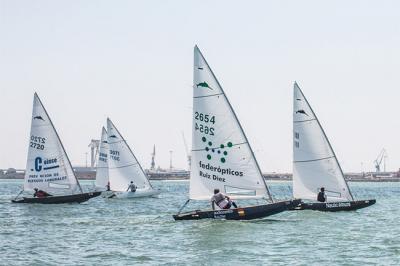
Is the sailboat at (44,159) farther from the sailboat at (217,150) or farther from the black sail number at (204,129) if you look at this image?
the black sail number at (204,129)

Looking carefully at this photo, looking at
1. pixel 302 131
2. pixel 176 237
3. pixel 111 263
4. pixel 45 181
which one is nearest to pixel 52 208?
pixel 45 181

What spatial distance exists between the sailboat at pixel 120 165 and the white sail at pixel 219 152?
35923mm

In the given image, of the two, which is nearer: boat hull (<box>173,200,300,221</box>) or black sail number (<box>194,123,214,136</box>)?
boat hull (<box>173,200,300,221</box>)

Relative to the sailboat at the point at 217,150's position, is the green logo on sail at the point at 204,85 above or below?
above

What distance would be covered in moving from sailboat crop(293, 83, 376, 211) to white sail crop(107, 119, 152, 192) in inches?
1084

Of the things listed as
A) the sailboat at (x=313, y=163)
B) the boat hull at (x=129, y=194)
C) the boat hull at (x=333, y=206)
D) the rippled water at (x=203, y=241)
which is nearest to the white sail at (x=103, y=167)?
the boat hull at (x=129, y=194)

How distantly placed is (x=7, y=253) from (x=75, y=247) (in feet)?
9.54

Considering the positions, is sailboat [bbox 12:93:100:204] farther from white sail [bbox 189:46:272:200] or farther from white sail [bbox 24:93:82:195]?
white sail [bbox 189:46:272:200]

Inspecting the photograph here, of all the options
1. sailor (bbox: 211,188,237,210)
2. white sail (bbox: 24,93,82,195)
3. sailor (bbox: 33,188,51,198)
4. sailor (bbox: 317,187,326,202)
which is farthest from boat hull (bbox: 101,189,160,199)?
sailor (bbox: 211,188,237,210)

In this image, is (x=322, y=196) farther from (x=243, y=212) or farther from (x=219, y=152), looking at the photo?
(x=243, y=212)

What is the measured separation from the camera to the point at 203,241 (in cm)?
3203

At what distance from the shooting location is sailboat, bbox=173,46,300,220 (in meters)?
38.5

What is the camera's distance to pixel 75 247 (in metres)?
31.2

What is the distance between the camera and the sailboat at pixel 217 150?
38.5m
